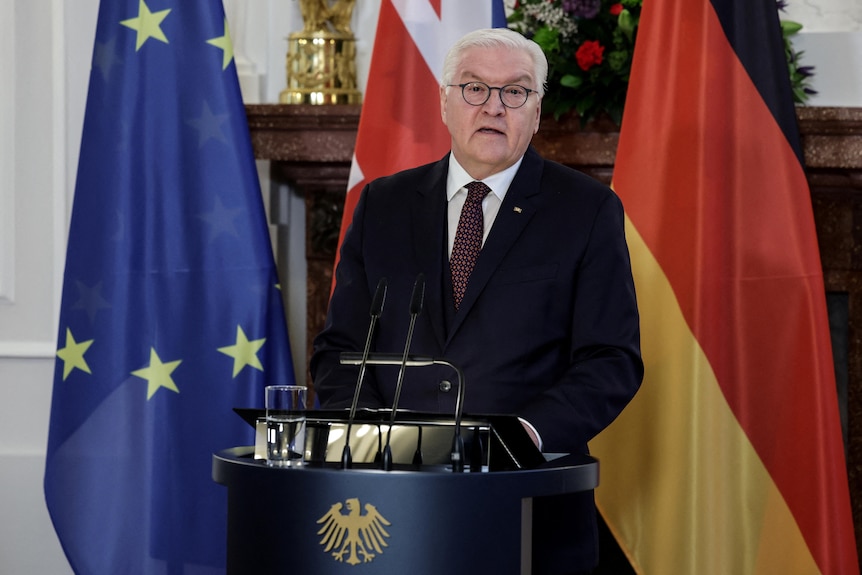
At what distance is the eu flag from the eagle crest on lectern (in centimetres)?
180

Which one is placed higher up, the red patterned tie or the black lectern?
the red patterned tie

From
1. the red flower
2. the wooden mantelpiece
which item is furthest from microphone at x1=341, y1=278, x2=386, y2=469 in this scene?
the wooden mantelpiece

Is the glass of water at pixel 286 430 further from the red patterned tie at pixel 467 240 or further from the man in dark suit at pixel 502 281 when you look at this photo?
the red patterned tie at pixel 467 240

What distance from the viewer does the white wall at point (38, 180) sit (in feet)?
13.1

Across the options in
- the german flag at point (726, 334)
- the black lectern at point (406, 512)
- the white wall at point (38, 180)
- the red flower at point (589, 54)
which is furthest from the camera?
the white wall at point (38, 180)

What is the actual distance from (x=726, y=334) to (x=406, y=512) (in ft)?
5.54

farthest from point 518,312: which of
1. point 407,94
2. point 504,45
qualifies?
point 407,94

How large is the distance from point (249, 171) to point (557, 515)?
68.1 inches

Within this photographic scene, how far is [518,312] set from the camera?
2314mm

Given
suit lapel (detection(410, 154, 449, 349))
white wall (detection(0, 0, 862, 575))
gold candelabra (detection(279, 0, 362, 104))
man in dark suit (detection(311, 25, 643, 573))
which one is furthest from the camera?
white wall (detection(0, 0, 862, 575))

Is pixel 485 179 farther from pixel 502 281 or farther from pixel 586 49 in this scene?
pixel 586 49

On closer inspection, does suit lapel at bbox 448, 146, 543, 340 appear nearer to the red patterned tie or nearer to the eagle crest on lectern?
the red patterned tie

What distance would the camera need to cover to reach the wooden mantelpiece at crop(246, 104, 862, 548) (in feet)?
11.5

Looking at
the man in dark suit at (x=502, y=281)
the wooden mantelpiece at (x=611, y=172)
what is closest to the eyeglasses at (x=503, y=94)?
the man in dark suit at (x=502, y=281)
